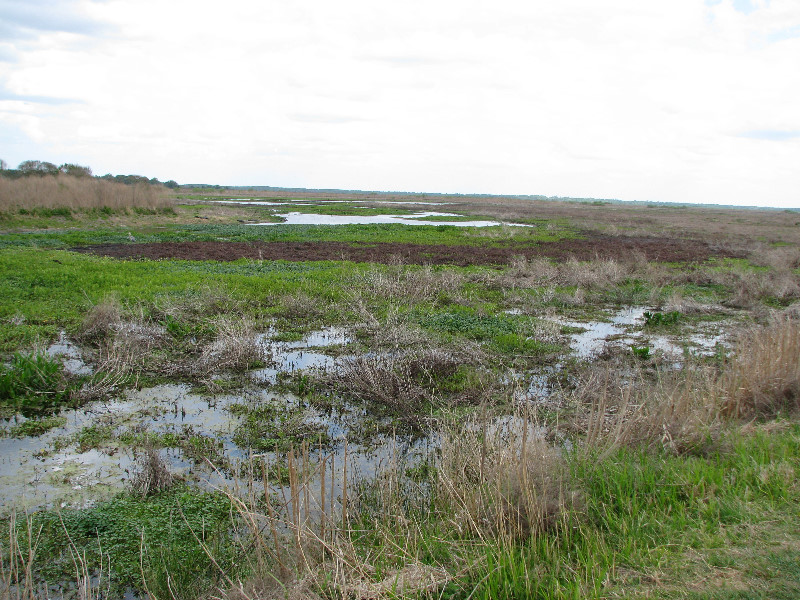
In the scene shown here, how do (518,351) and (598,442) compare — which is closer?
(598,442)

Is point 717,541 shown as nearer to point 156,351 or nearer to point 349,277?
point 156,351

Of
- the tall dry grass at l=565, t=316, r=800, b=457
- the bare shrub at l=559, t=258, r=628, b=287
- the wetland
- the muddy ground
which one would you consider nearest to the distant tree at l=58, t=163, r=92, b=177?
the muddy ground

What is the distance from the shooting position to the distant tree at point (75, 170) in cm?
4753

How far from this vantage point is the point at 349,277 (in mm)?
17234

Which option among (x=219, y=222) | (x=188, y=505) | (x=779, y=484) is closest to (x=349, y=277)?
(x=188, y=505)

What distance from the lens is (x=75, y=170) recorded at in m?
48.8

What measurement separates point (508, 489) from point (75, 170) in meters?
55.7

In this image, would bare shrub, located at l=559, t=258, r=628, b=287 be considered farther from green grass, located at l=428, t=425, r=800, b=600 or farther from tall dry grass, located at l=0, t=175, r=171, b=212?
tall dry grass, located at l=0, t=175, r=171, b=212

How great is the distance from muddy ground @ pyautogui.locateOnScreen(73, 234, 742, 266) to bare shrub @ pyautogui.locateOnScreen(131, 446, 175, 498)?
14.6 m

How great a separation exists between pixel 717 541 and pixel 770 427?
2655 mm

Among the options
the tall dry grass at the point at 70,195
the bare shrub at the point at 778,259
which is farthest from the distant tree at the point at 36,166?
the bare shrub at the point at 778,259

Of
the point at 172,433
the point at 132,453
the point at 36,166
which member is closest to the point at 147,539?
the point at 132,453

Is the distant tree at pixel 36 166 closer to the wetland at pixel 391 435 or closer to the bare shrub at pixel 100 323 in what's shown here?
the wetland at pixel 391 435

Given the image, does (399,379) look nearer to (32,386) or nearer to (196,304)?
(32,386)
